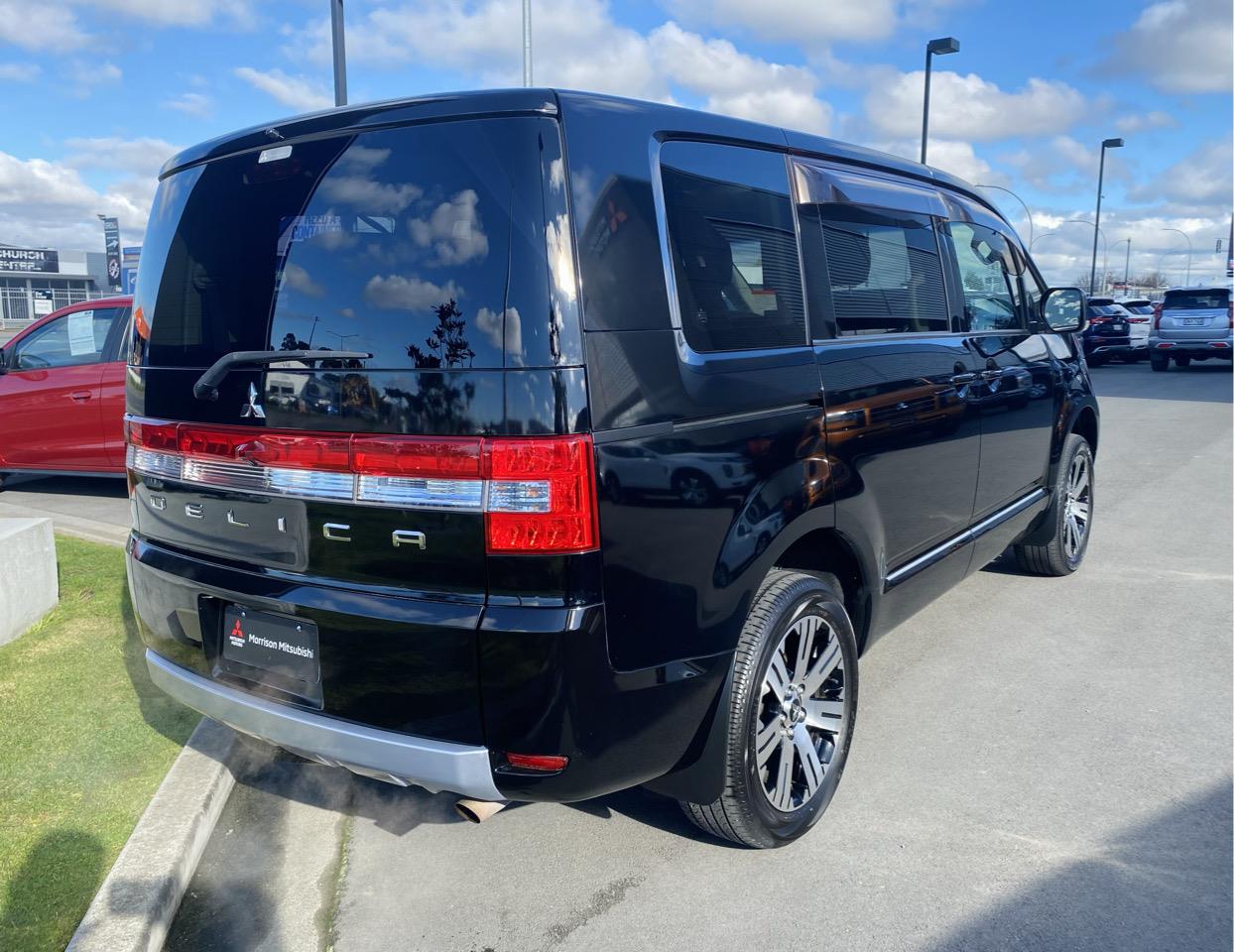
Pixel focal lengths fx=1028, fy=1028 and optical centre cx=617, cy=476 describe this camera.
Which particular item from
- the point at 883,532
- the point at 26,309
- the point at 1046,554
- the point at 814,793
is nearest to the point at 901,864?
the point at 814,793

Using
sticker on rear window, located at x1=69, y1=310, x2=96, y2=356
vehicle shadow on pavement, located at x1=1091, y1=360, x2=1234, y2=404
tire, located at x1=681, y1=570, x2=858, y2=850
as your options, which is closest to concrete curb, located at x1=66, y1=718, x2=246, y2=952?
tire, located at x1=681, y1=570, x2=858, y2=850

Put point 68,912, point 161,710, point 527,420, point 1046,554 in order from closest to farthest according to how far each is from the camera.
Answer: point 527,420, point 68,912, point 161,710, point 1046,554

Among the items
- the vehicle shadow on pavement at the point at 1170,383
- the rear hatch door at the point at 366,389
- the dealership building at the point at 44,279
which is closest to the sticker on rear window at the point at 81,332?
the rear hatch door at the point at 366,389

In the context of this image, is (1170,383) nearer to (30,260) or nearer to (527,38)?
(527,38)

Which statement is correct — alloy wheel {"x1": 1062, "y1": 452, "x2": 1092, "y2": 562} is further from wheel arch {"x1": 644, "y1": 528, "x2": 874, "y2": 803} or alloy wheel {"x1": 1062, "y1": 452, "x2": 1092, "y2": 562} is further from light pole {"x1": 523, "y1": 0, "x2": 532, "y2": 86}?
light pole {"x1": 523, "y1": 0, "x2": 532, "y2": 86}

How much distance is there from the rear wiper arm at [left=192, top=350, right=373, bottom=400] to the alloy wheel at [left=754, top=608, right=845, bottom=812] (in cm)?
146

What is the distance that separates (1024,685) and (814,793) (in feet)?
5.33

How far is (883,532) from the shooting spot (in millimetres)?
3559

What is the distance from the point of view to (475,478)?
2348mm

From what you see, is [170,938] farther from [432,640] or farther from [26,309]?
[26,309]

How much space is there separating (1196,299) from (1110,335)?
3.08 meters

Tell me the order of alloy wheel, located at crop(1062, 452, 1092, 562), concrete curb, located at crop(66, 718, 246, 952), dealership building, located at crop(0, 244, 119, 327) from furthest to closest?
1. dealership building, located at crop(0, 244, 119, 327)
2. alloy wheel, located at crop(1062, 452, 1092, 562)
3. concrete curb, located at crop(66, 718, 246, 952)

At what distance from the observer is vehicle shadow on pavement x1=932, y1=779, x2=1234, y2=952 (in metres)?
2.67

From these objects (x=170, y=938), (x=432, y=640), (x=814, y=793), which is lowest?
(x=170, y=938)
